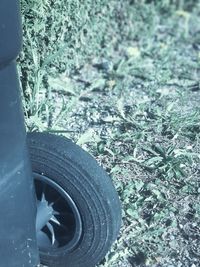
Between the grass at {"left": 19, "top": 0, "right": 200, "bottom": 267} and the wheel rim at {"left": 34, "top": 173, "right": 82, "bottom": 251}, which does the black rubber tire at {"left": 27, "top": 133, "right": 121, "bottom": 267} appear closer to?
the wheel rim at {"left": 34, "top": 173, "right": 82, "bottom": 251}

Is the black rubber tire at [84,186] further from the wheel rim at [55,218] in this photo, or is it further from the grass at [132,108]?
the grass at [132,108]

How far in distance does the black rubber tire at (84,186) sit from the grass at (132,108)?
0.30 metres

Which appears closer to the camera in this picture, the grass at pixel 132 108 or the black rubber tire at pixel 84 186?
the black rubber tire at pixel 84 186

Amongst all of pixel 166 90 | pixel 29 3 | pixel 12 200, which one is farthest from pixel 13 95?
pixel 166 90

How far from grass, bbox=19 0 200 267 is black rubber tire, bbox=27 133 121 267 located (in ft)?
0.98

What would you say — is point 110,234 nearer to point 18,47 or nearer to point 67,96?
point 18,47

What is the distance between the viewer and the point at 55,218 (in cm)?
295

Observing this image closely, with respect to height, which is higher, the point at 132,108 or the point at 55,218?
the point at 55,218

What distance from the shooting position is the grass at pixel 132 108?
11.0ft

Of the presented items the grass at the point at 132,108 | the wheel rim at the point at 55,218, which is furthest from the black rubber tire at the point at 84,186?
the grass at the point at 132,108

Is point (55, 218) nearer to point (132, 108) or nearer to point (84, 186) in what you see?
point (84, 186)

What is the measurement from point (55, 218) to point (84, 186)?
29 cm

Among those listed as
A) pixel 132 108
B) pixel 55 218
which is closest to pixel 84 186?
pixel 55 218

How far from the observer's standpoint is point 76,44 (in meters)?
4.61
